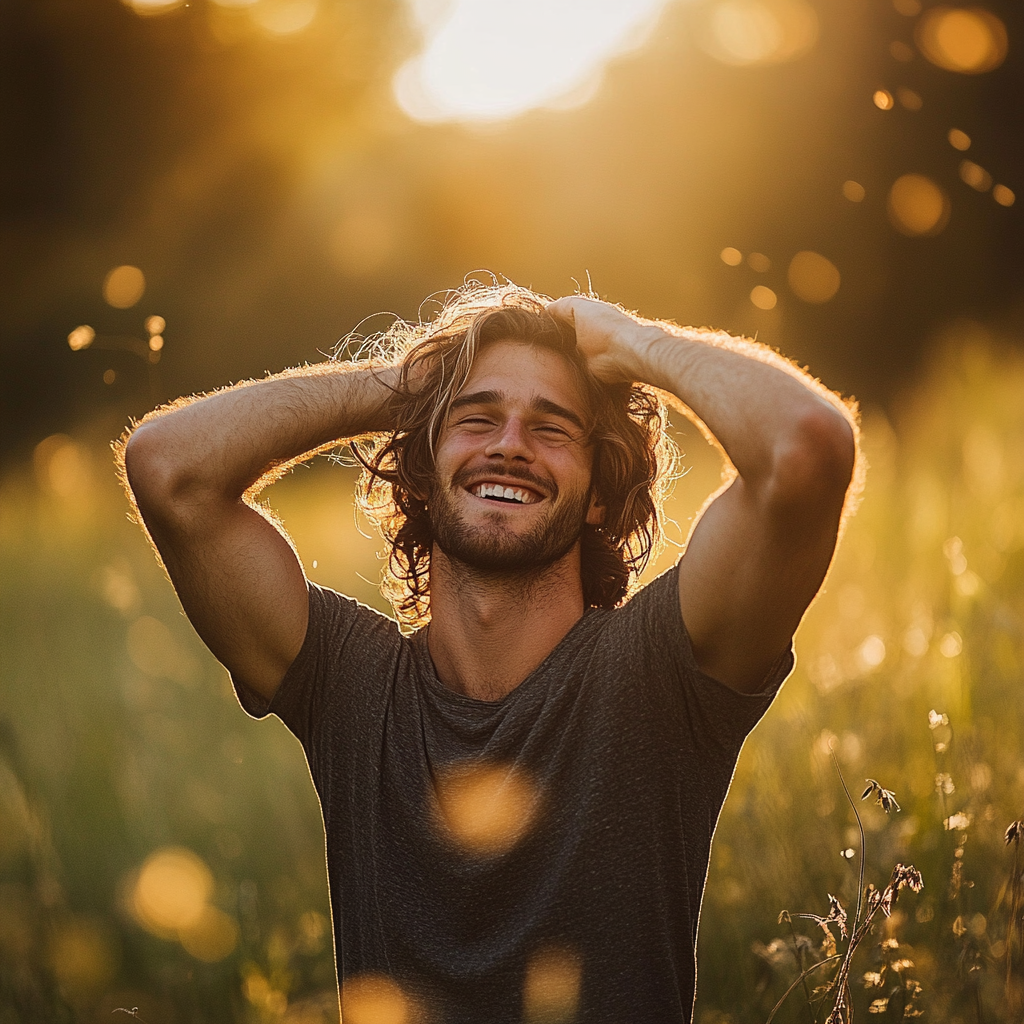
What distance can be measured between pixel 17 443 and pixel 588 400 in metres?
9.57

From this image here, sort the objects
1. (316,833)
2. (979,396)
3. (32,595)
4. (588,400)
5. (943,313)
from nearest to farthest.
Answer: (588,400) → (316,833) → (979,396) → (32,595) → (943,313)

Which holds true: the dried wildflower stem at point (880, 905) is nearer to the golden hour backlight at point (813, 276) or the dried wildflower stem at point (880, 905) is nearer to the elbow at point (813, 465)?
the elbow at point (813, 465)

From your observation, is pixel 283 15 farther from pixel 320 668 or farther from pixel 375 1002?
pixel 375 1002

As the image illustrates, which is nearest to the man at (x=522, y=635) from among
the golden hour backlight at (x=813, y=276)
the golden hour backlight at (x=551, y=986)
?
the golden hour backlight at (x=551, y=986)

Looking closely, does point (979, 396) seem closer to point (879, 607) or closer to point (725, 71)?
point (879, 607)

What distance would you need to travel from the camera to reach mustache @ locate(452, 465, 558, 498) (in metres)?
2.34

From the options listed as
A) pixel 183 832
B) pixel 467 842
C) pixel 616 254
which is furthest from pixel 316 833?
pixel 616 254

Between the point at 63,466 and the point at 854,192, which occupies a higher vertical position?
the point at 854,192

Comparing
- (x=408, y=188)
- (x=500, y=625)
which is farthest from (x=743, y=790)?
(x=408, y=188)

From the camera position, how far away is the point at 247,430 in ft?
7.93

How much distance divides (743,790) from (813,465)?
6.38ft

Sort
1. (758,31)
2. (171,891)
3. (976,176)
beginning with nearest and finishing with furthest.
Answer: (976,176), (171,891), (758,31)

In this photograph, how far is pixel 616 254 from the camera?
9344mm

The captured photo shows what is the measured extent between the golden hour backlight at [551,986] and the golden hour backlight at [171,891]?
181 cm
